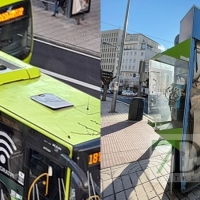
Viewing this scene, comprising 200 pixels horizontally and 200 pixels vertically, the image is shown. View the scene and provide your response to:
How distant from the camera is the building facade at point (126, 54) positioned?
1.89ft

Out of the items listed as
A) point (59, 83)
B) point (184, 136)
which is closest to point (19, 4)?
point (59, 83)

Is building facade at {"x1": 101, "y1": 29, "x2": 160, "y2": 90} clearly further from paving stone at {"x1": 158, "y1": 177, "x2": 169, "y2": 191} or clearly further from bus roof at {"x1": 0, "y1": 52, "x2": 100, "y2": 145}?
paving stone at {"x1": 158, "y1": 177, "x2": 169, "y2": 191}

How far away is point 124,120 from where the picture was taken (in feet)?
2.23

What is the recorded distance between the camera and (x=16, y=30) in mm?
939

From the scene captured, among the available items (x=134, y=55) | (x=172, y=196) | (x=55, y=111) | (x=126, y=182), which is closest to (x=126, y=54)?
(x=134, y=55)

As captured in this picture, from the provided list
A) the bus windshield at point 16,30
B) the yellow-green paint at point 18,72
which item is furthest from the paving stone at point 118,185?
the bus windshield at point 16,30

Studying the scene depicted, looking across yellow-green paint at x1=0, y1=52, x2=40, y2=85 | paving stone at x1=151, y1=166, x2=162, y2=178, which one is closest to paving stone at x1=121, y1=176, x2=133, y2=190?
paving stone at x1=151, y1=166, x2=162, y2=178

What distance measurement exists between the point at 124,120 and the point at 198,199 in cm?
47

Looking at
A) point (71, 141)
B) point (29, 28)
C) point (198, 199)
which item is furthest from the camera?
point (29, 28)

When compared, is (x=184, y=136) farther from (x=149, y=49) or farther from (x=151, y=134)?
(x=149, y=49)

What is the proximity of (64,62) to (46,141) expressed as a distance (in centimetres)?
41

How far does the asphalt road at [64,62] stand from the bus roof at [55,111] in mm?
56

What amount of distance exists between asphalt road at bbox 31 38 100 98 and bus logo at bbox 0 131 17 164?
30 centimetres

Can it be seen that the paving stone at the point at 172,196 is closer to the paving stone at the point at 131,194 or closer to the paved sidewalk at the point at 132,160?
the paved sidewalk at the point at 132,160
